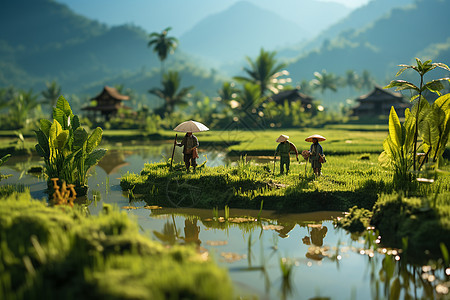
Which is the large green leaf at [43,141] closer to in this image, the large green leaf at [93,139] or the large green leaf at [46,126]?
the large green leaf at [46,126]

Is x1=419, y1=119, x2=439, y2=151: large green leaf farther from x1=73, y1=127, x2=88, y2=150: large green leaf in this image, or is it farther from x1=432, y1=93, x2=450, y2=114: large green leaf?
x1=73, y1=127, x2=88, y2=150: large green leaf

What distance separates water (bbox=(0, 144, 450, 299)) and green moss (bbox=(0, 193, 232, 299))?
0.61 metres

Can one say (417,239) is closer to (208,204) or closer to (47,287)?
(208,204)

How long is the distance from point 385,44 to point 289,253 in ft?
538

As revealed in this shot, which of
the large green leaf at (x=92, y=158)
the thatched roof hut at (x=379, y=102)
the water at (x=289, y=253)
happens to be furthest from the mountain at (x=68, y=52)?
the water at (x=289, y=253)

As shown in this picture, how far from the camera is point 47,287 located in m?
3.29

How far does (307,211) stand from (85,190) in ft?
17.4

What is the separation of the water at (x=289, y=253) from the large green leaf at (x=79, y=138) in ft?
4.17

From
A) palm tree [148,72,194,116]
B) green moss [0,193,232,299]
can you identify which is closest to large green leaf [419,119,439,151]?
green moss [0,193,232,299]

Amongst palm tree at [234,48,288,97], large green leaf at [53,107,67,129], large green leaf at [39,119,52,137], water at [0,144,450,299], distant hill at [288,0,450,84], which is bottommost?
water at [0,144,450,299]

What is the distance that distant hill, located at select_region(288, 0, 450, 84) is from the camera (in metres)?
136

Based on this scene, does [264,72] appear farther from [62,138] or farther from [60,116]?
[62,138]

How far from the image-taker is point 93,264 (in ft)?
11.9

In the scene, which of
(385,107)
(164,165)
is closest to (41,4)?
(385,107)
